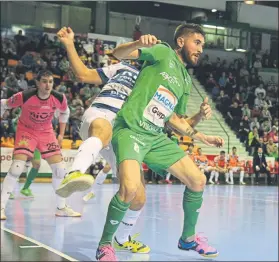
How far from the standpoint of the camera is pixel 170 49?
162 cm

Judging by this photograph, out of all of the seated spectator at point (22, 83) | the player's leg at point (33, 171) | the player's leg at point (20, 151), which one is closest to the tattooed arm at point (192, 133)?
the seated spectator at point (22, 83)

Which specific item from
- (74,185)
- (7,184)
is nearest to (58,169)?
(7,184)

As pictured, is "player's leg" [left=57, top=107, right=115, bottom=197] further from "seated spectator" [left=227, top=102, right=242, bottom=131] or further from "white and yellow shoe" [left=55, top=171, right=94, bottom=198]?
"seated spectator" [left=227, top=102, right=242, bottom=131]

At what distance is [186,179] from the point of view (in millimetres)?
2180

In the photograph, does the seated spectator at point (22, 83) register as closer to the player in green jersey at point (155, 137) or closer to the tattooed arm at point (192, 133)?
the player in green jersey at point (155, 137)

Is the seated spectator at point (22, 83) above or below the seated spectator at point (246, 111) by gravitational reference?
above

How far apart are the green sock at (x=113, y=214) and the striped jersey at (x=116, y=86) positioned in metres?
0.39

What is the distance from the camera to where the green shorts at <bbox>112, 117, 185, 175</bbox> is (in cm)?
190

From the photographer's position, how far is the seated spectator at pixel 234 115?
206cm

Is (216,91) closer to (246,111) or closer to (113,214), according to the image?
(246,111)

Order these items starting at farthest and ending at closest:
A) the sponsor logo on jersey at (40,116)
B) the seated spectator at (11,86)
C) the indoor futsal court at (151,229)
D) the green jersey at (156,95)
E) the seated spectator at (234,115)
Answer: the sponsor logo on jersey at (40,116) < the indoor futsal court at (151,229) < the seated spectator at (11,86) < the seated spectator at (234,115) < the green jersey at (156,95)

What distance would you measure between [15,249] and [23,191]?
14.4 feet

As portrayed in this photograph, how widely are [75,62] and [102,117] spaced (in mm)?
787

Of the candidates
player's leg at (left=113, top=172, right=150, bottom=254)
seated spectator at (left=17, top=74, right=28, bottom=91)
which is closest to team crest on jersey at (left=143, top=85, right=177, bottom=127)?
player's leg at (left=113, top=172, right=150, bottom=254)
